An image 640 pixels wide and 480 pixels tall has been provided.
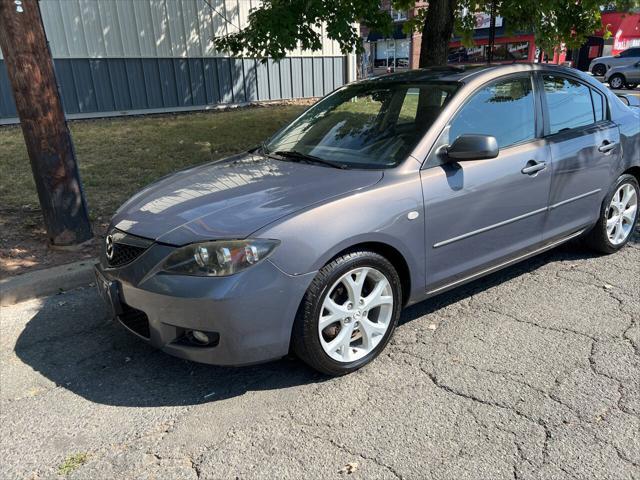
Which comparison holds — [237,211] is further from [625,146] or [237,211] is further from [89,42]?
[89,42]

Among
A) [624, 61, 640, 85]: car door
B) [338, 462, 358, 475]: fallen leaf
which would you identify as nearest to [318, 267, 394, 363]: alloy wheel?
[338, 462, 358, 475]: fallen leaf

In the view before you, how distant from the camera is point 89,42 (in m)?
12.8

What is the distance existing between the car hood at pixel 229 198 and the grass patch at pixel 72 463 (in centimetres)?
109

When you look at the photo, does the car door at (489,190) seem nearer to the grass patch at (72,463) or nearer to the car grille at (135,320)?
the car grille at (135,320)

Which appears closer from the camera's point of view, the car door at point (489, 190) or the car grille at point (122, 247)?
the car grille at point (122, 247)

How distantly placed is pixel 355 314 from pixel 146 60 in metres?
12.6

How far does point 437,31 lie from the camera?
→ 732cm

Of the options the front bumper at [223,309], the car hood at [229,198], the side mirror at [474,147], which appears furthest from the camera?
the side mirror at [474,147]

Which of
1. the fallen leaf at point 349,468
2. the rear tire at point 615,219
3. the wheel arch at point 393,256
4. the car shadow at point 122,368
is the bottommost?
the car shadow at point 122,368

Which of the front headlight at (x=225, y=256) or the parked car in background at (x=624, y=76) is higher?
the front headlight at (x=225, y=256)

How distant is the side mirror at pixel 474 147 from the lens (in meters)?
3.21

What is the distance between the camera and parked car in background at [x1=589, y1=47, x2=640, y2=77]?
74.3ft

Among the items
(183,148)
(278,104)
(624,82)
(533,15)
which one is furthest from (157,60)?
(624,82)

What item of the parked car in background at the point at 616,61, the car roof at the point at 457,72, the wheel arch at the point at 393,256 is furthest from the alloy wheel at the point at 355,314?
the parked car in background at the point at 616,61
